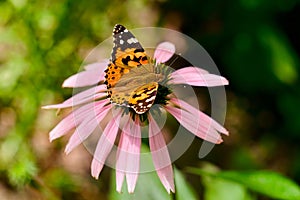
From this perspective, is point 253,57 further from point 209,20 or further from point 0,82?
point 0,82

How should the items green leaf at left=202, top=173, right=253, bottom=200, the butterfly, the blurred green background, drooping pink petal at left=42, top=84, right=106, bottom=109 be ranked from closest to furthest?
the butterfly
drooping pink petal at left=42, top=84, right=106, bottom=109
green leaf at left=202, top=173, right=253, bottom=200
the blurred green background

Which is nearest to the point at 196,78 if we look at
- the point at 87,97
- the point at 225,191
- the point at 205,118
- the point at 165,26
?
the point at 205,118

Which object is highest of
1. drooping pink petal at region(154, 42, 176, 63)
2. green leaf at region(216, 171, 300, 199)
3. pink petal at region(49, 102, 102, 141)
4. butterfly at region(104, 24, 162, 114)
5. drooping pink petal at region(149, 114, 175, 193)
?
butterfly at region(104, 24, 162, 114)

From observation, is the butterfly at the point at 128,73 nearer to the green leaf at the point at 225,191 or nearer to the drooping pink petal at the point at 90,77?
the drooping pink petal at the point at 90,77

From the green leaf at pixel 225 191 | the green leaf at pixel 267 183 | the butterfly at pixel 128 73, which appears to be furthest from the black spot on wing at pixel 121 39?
the green leaf at pixel 225 191

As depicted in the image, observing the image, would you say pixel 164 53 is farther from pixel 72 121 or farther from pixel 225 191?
pixel 225 191

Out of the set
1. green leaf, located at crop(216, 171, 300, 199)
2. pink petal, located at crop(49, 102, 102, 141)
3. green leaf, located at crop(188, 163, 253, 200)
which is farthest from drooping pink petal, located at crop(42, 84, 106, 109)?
green leaf, located at crop(188, 163, 253, 200)

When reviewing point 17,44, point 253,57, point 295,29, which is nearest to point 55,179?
point 17,44

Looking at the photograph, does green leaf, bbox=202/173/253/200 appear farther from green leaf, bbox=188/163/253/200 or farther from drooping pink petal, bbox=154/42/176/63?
drooping pink petal, bbox=154/42/176/63
